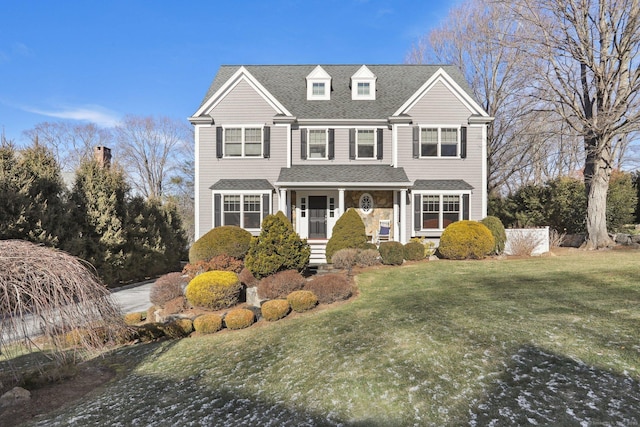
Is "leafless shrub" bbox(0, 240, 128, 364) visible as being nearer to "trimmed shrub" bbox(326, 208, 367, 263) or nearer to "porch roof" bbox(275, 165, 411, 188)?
"trimmed shrub" bbox(326, 208, 367, 263)

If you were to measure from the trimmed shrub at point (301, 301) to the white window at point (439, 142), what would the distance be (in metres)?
10.8

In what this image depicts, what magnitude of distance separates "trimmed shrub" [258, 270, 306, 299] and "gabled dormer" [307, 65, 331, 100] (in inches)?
475

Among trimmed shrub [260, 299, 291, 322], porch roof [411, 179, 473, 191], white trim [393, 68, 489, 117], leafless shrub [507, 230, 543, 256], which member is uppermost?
white trim [393, 68, 489, 117]

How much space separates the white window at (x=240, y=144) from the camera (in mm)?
16953

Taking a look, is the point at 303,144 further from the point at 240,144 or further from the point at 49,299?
the point at 49,299

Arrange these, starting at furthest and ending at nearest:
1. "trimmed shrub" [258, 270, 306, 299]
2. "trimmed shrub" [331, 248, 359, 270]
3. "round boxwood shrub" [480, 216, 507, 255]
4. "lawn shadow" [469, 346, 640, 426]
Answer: "round boxwood shrub" [480, 216, 507, 255] < "trimmed shrub" [331, 248, 359, 270] < "trimmed shrub" [258, 270, 306, 299] < "lawn shadow" [469, 346, 640, 426]

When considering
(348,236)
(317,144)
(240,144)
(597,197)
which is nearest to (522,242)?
(597,197)

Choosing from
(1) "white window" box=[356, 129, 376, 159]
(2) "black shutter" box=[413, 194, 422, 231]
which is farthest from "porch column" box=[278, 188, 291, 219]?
(2) "black shutter" box=[413, 194, 422, 231]

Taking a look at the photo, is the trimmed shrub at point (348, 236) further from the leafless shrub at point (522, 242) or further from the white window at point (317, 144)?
the leafless shrub at point (522, 242)

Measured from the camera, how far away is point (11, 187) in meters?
10.3

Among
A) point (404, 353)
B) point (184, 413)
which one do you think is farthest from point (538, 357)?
point (184, 413)

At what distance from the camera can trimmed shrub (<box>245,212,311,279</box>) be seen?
1066 centimetres

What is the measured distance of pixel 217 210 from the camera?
16.4m

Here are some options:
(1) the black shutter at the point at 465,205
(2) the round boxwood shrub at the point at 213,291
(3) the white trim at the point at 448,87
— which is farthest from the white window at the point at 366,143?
(2) the round boxwood shrub at the point at 213,291
